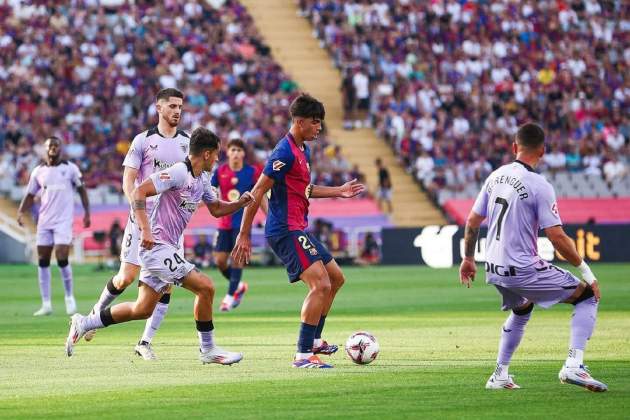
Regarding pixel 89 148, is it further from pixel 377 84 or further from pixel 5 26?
pixel 377 84

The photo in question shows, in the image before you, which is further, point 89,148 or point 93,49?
point 93,49

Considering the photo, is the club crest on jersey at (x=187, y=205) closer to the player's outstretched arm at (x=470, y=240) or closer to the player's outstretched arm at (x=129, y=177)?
the player's outstretched arm at (x=129, y=177)

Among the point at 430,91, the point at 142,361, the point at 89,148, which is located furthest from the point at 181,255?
the point at 430,91

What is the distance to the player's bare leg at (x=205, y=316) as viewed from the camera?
43.5 feet

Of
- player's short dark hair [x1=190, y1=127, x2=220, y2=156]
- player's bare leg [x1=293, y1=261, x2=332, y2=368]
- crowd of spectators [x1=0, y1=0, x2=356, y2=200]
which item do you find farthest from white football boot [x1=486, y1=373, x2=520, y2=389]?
crowd of spectators [x1=0, y1=0, x2=356, y2=200]

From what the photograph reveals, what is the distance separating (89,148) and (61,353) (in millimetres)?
26264

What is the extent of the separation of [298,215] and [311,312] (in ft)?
3.32

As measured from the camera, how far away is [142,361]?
45.6ft

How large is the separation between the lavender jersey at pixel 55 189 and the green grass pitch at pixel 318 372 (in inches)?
57.8

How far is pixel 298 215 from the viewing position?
13617 millimetres

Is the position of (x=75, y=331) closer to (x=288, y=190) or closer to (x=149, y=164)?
(x=149, y=164)

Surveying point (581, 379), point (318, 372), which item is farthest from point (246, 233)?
point (581, 379)

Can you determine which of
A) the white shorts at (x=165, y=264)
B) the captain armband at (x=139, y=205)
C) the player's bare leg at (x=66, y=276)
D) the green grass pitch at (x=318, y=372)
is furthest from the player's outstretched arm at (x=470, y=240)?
the player's bare leg at (x=66, y=276)

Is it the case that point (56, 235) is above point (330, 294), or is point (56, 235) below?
below
